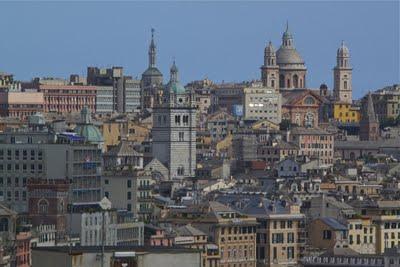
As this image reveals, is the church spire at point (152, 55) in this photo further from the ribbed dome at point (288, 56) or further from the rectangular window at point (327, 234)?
the rectangular window at point (327, 234)

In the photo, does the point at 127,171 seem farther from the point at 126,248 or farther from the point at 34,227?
the point at 126,248

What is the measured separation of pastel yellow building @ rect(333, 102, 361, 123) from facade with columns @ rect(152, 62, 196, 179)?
49269mm

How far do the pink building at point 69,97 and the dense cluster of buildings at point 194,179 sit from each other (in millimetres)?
146

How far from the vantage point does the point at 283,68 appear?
7756 inches

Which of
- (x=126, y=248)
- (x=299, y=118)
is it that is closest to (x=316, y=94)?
(x=299, y=118)

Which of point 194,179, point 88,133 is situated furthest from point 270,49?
point 88,133

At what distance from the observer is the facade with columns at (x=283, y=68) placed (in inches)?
7694

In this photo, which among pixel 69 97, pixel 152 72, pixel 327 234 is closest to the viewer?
pixel 327 234

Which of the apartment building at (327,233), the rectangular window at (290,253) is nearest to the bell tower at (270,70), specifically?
the apartment building at (327,233)

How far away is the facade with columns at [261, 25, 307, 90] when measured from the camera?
19544 cm

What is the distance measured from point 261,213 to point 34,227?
835 inches

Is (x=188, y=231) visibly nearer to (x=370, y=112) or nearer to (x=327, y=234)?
(x=327, y=234)

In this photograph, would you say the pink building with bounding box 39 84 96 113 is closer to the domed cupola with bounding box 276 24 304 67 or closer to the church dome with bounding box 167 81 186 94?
the domed cupola with bounding box 276 24 304 67

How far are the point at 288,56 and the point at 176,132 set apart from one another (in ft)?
203
